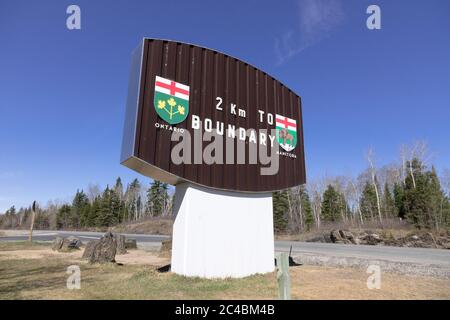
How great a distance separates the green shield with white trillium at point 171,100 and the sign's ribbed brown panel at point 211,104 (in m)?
0.14

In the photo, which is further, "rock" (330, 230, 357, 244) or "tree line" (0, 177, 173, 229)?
"tree line" (0, 177, 173, 229)

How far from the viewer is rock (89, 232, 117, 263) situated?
12406 millimetres

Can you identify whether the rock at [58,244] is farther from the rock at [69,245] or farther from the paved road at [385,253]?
the paved road at [385,253]

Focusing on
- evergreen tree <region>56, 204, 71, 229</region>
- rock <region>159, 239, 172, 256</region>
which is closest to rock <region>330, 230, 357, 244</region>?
rock <region>159, 239, 172, 256</region>

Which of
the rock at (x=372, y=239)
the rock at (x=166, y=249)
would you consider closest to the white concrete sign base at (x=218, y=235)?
the rock at (x=166, y=249)

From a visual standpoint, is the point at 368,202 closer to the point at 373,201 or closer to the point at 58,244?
the point at 373,201

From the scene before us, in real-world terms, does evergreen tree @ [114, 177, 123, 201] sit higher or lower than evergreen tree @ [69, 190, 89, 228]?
higher

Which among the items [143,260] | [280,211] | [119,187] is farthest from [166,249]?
[119,187]

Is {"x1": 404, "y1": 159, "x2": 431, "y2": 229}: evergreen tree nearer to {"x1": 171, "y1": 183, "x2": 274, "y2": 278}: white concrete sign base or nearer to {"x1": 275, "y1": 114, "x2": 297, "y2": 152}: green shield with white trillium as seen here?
{"x1": 275, "y1": 114, "x2": 297, "y2": 152}: green shield with white trillium

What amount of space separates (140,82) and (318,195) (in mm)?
57636

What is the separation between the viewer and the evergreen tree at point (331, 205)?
54766 millimetres

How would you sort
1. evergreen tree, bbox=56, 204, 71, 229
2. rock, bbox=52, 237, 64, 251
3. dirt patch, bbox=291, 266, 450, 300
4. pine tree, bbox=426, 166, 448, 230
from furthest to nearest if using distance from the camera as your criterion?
evergreen tree, bbox=56, 204, 71, 229, pine tree, bbox=426, 166, 448, 230, rock, bbox=52, 237, 64, 251, dirt patch, bbox=291, 266, 450, 300

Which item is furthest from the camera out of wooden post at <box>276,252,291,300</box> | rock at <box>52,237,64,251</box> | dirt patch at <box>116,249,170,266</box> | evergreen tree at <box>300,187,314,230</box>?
evergreen tree at <box>300,187,314,230</box>

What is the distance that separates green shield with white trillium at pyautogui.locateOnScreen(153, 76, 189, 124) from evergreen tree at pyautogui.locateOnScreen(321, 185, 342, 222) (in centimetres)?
5091
